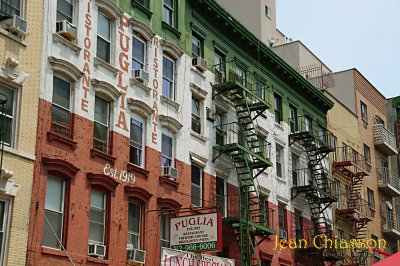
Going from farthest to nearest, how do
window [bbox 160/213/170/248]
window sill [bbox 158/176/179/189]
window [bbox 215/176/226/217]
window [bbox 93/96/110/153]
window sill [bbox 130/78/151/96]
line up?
window [bbox 215/176/226/217] < window sill [bbox 158/176/179/189] < window [bbox 160/213/170/248] < window sill [bbox 130/78/151/96] < window [bbox 93/96/110/153]

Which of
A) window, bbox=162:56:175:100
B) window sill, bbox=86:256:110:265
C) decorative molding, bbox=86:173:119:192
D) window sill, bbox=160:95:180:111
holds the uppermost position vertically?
window, bbox=162:56:175:100

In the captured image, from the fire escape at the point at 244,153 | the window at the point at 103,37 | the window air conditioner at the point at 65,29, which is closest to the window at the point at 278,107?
the fire escape at the point at 244,153

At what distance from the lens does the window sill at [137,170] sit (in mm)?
25125

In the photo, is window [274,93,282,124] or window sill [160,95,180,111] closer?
window sill [160,95,180,111]

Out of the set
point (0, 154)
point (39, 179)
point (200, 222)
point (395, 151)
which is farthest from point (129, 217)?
point (395, 151)

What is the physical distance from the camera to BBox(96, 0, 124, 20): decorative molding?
25.3 meters

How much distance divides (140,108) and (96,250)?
20.1ft

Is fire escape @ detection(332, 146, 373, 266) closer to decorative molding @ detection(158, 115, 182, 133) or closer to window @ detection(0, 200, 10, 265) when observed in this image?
decorative molding @ detection(158, 115, 182, 133)

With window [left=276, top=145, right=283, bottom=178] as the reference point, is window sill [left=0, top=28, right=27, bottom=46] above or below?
below

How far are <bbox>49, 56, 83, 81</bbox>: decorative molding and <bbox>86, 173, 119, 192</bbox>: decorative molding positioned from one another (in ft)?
11.0

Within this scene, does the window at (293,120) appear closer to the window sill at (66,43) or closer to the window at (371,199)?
the window at (371,199)

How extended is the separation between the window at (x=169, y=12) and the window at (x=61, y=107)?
7.70 metres

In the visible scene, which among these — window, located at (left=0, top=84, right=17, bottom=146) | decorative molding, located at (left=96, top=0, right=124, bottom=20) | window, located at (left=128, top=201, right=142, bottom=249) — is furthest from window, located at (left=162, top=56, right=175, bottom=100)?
window, located at (left=0, top=84, right=17, bottom=146)

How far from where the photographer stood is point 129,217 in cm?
2512
